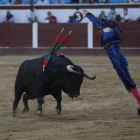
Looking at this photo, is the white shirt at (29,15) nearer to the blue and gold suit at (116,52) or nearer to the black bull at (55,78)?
the black bull at (55,78)

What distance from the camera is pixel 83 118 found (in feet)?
12.4

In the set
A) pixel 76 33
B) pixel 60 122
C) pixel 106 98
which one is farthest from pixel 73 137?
pixel 76 33

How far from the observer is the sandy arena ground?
2962 millimetres

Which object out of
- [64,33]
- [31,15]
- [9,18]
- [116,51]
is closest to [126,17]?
[64,33]

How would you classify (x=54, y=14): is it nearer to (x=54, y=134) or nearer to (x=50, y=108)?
(x=50, y=108)

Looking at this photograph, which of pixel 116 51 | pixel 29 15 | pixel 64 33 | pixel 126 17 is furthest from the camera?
pixel 29 15

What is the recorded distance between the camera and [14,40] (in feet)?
41.5

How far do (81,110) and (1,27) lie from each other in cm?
877

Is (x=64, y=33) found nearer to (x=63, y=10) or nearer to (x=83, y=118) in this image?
(x=63, y=10)

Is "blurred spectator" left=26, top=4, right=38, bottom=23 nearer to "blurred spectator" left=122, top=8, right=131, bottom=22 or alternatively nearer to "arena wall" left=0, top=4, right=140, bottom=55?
"arena wall" left=0, top=4, right=140, bottom=55

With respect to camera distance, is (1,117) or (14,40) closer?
(1,117)

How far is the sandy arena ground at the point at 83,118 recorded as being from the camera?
9.72ft

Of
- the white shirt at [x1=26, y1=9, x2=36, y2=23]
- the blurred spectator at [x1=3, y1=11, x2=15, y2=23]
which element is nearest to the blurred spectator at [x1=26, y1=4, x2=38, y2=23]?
the white shirt at [x1=26, y1=9, x2=36, y2=23]

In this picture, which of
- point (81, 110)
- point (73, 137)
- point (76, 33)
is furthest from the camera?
point (76, 33)
